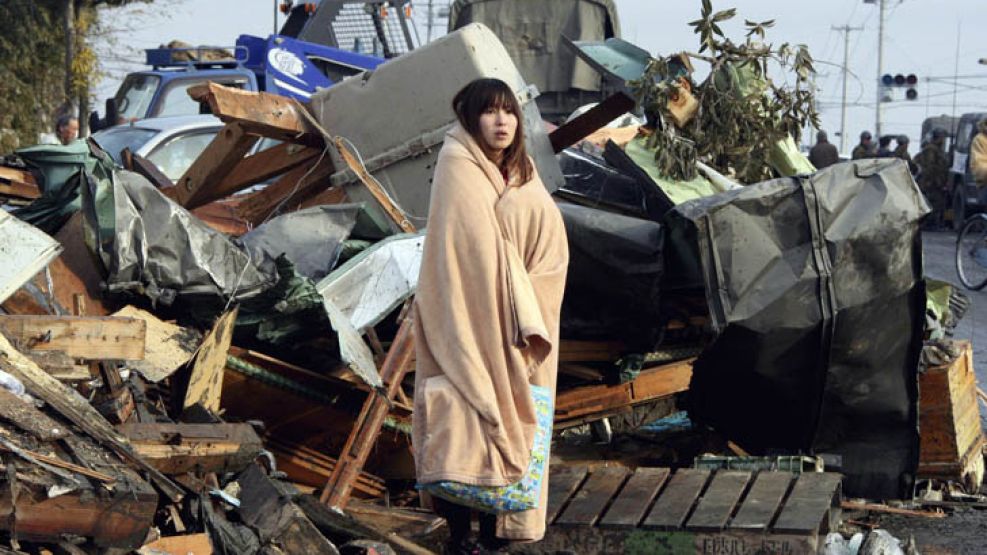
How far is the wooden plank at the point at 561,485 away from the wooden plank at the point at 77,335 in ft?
5.76

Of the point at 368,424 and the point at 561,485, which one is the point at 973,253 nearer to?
the point at 561,485

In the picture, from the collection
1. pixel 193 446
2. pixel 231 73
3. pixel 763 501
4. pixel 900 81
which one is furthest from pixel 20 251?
pixel 900 81

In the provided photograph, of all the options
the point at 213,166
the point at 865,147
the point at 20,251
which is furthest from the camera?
the point at 865,147

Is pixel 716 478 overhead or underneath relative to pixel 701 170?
underneath

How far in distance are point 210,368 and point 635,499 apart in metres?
1.86

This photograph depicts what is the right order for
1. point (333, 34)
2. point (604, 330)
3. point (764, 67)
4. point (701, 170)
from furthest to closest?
point (333, 34), point (764, 67), point (701, 170), point (604, 330)

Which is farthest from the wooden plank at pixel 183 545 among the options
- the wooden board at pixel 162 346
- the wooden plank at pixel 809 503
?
the wooden plank at pixel 809 503

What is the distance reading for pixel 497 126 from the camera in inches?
195

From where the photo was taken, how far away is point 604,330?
732cm

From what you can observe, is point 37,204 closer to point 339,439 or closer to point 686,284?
point 339,439

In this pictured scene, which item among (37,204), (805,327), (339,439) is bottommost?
(339,439)

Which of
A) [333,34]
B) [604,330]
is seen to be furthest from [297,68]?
[604,330]

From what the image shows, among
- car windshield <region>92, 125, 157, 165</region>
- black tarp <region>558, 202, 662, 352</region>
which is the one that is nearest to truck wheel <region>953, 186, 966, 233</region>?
car windshield <region>92, 125, 157, 165</region>

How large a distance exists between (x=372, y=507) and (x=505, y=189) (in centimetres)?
174
